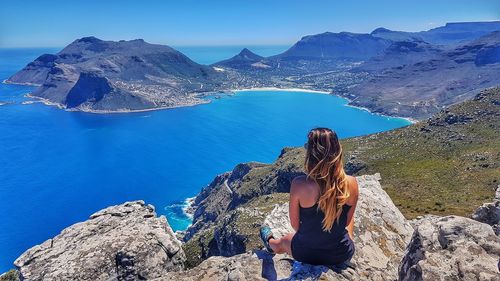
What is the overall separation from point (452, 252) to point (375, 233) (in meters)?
4.76

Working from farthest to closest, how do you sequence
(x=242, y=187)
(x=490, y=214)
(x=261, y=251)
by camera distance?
(x=242, y=187) < (x=490, y=214) < (x=261, y=251)

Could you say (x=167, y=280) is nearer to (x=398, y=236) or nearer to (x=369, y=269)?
(x=369, y=269)

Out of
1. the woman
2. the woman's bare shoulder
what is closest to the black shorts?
the woman

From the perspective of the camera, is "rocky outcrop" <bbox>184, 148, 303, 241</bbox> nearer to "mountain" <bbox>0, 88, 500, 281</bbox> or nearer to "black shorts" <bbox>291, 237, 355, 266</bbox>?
"mountain" <bbox>0, 88, 500, 281</bbox>

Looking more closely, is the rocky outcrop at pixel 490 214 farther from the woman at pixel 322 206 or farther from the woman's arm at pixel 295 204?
the woman's arm at pixel 295 204

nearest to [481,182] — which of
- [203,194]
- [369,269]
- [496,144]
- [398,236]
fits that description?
[496,144]

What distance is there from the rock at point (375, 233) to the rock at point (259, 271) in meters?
0.32

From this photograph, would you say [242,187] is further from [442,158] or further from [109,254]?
[109,254]

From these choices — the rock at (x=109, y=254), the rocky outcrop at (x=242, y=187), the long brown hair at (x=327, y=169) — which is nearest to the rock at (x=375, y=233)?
the long brown hair at (x=327, y=169)

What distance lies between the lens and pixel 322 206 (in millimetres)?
8953

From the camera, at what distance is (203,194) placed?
134000 mm

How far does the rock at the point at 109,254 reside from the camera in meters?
13.0

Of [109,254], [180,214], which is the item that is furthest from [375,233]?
[180,214]

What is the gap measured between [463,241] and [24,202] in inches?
6068
